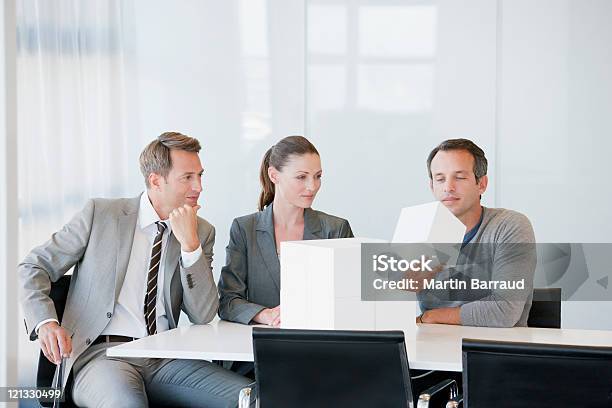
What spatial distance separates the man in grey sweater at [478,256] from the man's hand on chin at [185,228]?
94cm

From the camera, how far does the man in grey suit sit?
11.0ft

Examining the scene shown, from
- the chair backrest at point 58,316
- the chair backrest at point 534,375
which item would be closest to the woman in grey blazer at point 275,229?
the chair backrest at point 58,316

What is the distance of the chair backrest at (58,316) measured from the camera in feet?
11.1

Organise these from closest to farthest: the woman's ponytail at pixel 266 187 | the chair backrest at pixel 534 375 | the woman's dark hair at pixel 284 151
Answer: the chair backrest at pixel 534 375, the woman's dark hair at pixel 284 151, the woman's ponytail at pixel 266 187

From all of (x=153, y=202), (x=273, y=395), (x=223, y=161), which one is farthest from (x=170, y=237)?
(x=223, y=161)

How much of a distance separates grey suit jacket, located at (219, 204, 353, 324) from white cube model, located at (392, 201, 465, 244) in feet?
2.50

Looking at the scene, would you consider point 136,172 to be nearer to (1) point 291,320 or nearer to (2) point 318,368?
Answer: (1) point 291,320

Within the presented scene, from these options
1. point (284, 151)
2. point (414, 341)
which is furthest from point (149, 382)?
point (284, 151)

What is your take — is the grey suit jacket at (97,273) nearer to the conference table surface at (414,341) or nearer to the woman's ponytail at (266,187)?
the conference table surface at (414,341)

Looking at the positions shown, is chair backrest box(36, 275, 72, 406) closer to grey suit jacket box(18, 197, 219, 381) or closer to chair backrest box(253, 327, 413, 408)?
grey suit jacket box(18, 197, 219, 381)

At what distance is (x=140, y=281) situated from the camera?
3619 mm

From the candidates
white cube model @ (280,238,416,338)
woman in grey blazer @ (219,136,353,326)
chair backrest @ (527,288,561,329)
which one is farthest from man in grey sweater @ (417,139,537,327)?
woman in grey blazer @ (219,136,353,326)

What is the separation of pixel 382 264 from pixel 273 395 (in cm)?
66

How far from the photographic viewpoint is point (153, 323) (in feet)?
11.8
